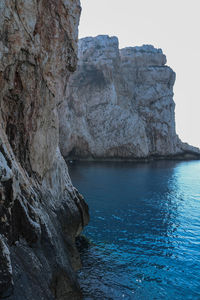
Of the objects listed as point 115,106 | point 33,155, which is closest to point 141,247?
point 33,155

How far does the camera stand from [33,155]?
1338 centimetres

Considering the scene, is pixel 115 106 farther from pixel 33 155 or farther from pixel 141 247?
pixel 33 155

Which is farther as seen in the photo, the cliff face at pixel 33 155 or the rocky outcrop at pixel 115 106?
the rocky outcrop at pixel 115 106

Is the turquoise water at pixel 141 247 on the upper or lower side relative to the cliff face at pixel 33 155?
lower

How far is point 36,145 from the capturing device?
45.3 feet

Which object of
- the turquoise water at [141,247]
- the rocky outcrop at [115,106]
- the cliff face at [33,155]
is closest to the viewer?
the cliff face at [33,155]

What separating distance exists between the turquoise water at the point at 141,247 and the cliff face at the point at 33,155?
2.19 meters

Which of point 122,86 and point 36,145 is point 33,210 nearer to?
point 36,145

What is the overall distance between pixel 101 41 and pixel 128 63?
51.8ft

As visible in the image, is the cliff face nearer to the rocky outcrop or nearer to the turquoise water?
the turquoise water

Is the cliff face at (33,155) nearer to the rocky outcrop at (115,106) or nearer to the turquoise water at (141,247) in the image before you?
the turquoise water at (141,247)

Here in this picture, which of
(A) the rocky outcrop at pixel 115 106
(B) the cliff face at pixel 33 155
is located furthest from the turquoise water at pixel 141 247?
(A) the rocky outcrop at pixel 115 106

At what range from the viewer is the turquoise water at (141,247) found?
13.7 metres

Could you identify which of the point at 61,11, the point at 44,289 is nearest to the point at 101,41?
the point at 61,11
